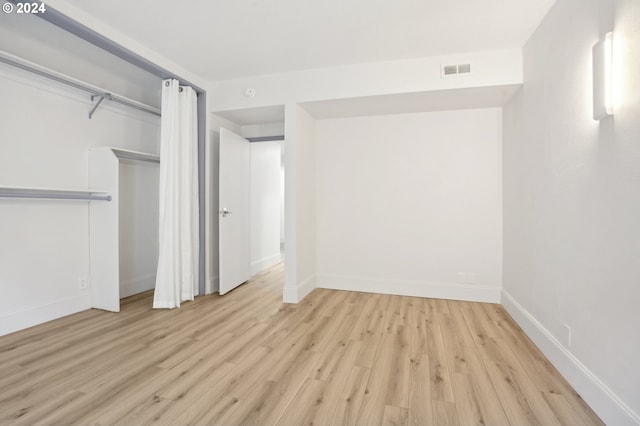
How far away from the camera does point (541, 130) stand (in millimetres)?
2408

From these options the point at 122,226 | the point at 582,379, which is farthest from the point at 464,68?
the point at 122,226

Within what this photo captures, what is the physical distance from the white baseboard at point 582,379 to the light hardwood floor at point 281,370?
6cm

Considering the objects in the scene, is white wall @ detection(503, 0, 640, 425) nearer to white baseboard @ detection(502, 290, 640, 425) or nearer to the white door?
white baseboard @ detection(502, 290, 640, 425)

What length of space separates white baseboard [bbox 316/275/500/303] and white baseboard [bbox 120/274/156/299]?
2.17 meters

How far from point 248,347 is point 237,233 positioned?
1930 mm

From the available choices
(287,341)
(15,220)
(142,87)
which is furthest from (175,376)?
(142,87)

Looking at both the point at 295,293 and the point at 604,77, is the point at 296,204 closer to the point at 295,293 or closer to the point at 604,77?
the point at 295,293

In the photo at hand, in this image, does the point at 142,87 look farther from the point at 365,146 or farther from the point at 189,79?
the point at 365,146

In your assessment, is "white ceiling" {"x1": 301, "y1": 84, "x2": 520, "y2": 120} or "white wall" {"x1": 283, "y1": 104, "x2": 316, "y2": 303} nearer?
"white ceiling" {"x1": 301, "y1": 84, "x2": 520, "y2": 120}

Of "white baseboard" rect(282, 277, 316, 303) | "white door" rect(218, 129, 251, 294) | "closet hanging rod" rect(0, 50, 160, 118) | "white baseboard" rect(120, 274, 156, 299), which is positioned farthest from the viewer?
"white door" rect(218, 129, 251, 294)

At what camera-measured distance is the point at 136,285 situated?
3.76 m

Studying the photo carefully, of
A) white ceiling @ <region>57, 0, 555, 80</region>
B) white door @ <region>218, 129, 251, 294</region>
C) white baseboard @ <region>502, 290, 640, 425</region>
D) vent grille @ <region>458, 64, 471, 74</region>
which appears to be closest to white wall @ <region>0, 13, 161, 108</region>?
white ceiling @ <region>57, 0, 555, 80</region>

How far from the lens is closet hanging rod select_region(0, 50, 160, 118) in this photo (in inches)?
95.7

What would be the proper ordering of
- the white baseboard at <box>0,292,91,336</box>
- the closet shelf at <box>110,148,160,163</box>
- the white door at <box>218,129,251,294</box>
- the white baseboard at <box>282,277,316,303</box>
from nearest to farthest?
the white baseboard at <box>0,292,91,336</box> → the closet shelf at <box>110,148,160,163</box> → the white baseboard at <box>282,277,316,303</box> → the white door at <box>218,129,251,294</box>
